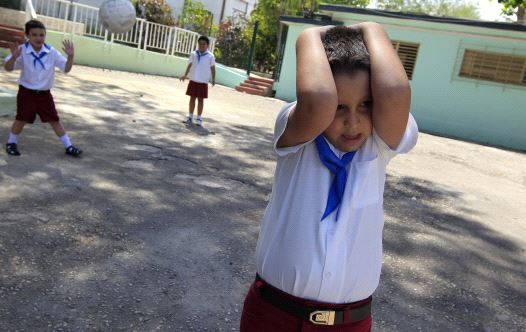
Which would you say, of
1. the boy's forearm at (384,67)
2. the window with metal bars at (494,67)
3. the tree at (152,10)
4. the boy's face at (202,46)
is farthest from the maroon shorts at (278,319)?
the tree at (152,10)

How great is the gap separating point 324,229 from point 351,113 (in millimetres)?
324

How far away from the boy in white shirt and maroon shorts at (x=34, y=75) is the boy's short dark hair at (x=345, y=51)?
13.8ft

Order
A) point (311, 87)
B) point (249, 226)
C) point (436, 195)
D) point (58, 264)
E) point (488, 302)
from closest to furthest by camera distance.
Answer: point (311, 87) → point (58, 264) → point (488, 302) → point (249, 226) → point (436, 195)

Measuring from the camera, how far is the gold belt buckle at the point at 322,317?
1.45 meters

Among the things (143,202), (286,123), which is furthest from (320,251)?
(143,202)

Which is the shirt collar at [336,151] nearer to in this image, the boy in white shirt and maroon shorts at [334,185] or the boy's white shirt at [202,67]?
the boy in white shirt and maroon shorts at [334,185]

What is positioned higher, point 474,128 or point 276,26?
point 276,26

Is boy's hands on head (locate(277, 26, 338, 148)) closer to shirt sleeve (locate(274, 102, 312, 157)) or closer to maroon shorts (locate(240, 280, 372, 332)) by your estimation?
shirt sleeve (locate(274, 102, 312, 157))

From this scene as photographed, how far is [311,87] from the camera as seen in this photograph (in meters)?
1.31

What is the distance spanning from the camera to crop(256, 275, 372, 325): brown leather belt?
1453 millimetres

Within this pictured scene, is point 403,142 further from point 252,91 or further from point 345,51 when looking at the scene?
point 252,91

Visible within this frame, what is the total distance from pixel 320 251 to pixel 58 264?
2060mm

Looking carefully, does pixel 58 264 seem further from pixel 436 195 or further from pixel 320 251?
pixel 436 195

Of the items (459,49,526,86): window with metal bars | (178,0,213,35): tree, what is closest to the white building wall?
(178,0,213,35): tree
